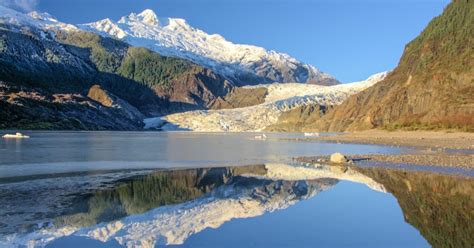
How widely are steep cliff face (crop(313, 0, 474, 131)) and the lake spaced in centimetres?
6626

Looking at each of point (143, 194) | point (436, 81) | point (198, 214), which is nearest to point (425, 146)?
point (143, 194)

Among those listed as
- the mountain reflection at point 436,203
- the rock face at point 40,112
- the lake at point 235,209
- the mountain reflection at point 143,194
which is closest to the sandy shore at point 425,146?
the mountain reflection at point 436,203

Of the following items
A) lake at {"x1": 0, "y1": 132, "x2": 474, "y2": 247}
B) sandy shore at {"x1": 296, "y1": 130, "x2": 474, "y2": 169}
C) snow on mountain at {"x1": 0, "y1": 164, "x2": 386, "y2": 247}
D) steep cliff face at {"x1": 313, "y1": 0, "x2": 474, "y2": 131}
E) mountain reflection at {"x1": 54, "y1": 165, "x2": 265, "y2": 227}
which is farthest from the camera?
steep cliff face at {"x1": 313, "y1": 0, "x2": 474, "y2": 131}

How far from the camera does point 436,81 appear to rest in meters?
107

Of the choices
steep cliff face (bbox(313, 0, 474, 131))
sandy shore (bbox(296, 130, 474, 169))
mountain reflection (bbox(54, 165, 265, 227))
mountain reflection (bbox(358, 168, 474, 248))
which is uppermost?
steep cliff face (bbox(313, 0, 474, 131))

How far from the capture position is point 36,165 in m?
32.4

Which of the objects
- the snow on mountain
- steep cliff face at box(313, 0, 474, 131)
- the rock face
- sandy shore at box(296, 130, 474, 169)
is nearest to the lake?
the snow on mountain

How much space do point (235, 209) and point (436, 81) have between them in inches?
3938

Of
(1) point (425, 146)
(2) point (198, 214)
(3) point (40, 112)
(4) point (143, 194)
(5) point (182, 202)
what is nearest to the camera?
(2) point (198, 214)

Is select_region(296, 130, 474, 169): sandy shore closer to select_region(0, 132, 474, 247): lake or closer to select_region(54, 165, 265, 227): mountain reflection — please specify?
select_region(0, 132, 474, 247): lake

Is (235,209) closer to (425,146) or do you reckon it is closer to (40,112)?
(425,146)

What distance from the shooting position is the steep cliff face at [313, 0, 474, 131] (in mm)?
93688

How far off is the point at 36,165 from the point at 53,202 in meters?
15.5

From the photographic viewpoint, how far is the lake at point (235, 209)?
13.2m
